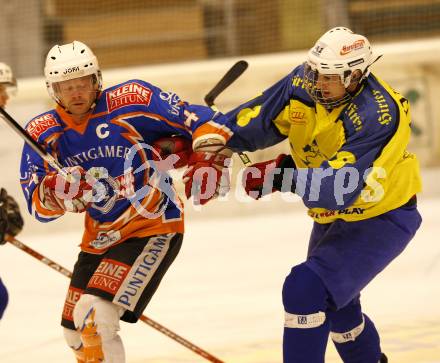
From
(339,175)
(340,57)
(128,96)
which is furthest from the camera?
(128,96)

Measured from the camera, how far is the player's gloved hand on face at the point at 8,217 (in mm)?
4266

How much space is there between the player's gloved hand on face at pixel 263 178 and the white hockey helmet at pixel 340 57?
293mm

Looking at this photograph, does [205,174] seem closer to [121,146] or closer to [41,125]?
[121,146]

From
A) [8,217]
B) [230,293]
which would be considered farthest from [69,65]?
[230,293]

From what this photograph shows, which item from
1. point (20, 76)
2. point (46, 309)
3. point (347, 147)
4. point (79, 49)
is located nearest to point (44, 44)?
point (20, 76)

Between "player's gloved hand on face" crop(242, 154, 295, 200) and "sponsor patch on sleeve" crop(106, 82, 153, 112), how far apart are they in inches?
19.5

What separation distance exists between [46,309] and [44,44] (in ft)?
10.1

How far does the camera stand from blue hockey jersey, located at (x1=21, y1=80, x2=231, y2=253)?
3.56m

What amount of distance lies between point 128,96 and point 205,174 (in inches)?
16.7

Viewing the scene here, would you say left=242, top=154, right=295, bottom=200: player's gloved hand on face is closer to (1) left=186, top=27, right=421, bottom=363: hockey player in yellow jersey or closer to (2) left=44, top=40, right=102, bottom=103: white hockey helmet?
(1) left=186, top=27, right=421, bottom=363: hockey player in yellow jersey

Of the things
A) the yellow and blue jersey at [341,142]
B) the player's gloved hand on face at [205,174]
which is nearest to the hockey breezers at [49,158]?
the player's gloved hand on face at [205,174]

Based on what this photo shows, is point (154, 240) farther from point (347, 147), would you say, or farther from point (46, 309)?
point (46, 309)

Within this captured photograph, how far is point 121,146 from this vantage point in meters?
3.57

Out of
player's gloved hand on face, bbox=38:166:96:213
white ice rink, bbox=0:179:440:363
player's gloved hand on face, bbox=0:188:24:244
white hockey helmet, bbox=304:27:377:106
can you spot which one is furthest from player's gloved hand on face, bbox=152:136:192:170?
white ice rink, bbox=0:179:440:363
